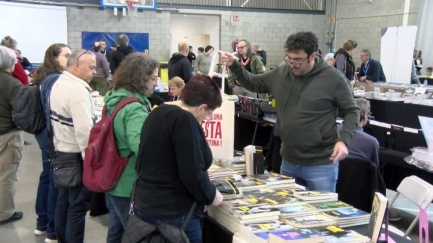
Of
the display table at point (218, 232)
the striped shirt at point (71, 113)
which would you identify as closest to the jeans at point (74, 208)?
the striped shirt at point (71, 113)

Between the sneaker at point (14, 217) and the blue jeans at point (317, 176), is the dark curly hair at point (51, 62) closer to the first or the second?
the sneaker at point (14, 217)

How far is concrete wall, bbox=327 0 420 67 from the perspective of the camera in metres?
12.7

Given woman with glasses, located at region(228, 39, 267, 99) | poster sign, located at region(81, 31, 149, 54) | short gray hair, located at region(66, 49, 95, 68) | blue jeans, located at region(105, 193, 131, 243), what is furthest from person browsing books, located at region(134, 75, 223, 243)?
poster sign, located at region(81, 31, 149, 54)

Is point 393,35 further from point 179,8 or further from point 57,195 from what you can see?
point 57,195

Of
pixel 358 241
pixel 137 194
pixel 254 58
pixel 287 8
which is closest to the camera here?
pixel 358 241

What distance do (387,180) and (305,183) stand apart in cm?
192

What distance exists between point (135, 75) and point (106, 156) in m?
0.43

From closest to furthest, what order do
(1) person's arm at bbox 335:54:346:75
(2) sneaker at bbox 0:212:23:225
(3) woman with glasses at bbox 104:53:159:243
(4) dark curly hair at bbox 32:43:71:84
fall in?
1. (3) woman with glasses at bbox 104:53:159:243
2. (4) dark curly hair at bbox 32:43:71:84
3. (2) sneaker at bbox 0:212:23:225
4. (1) person's arm at bbox 335:54:346:75

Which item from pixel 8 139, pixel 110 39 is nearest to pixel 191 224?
pixel 8 139

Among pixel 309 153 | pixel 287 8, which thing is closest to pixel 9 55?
Answer: pixel 309 153

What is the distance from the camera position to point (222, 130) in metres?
2.49

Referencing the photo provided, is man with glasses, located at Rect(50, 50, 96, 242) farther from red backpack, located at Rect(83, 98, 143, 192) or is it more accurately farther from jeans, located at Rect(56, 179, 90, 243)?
red backpack, located at Rect(83, 98, 143, 192)

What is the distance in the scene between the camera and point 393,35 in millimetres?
9734

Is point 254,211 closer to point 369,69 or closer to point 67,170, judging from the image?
point 67,170
